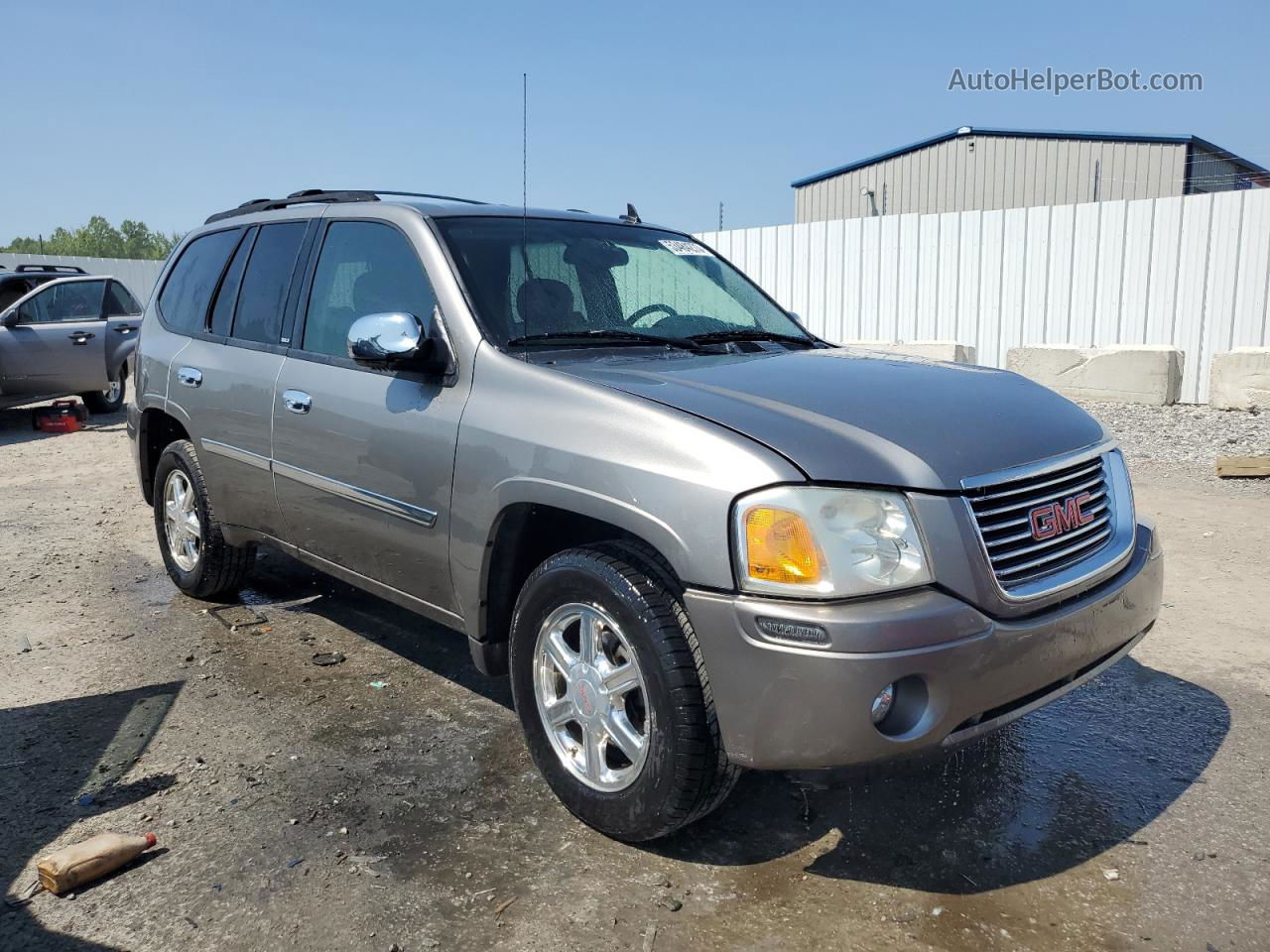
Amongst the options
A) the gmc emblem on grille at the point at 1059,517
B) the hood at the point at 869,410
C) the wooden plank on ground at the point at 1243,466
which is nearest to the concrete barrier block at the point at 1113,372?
the wooden plank on ground at the point at 1243,466

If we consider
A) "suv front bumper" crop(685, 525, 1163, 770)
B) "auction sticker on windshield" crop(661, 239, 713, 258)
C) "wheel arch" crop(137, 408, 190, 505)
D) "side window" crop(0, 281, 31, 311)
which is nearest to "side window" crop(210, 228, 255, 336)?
"wheel arch" crop(137, 408, 190, 505)

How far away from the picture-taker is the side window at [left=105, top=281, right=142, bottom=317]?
13.0 metres

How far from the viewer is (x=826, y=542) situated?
2.41m

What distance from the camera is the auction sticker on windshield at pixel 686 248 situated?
443 centimetres

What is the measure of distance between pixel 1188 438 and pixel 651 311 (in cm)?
825

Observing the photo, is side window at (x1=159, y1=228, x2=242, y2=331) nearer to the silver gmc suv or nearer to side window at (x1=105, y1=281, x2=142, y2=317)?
the silver gmc suv

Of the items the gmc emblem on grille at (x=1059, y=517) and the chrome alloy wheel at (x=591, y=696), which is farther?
the chrome alloy wheel at (x=591, y=696)

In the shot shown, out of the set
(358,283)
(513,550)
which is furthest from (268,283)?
(513,550)

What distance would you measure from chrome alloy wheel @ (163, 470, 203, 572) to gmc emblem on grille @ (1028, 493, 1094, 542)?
398 cm

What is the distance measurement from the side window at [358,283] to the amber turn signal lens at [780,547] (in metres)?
1.65

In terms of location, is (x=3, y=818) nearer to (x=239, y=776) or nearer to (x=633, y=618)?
(x=239, y=776)

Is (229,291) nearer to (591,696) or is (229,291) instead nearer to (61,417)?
(591,696)

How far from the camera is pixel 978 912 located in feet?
8.57

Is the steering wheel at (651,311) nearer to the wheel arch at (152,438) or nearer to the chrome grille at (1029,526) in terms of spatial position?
the chrome grille at (1029,526)
